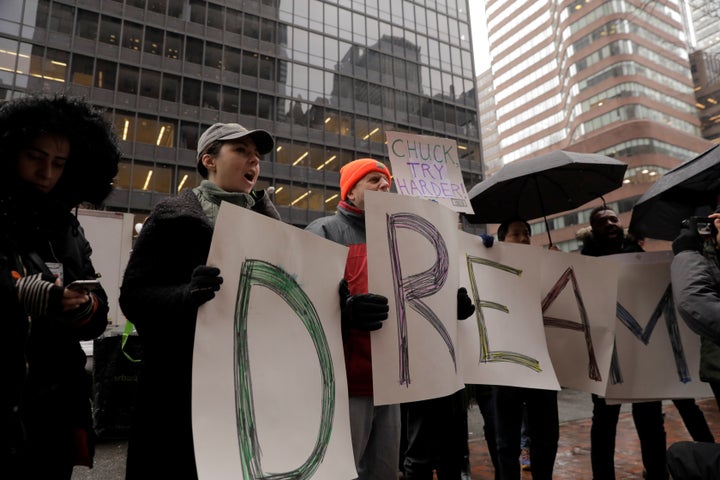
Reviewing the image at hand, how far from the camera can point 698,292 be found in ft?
6.69

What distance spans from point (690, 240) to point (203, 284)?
222cm

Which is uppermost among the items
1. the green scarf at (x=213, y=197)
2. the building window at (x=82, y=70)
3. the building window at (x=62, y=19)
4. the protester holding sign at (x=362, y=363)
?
the building window at (x=62, y=19)

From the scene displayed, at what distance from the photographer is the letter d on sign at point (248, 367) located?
1.41m

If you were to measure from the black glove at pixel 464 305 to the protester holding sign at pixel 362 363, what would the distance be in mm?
497

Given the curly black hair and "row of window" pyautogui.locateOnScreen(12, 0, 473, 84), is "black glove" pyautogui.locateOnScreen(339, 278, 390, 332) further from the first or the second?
"row of window" pyautogui.locateOnScreen(12, 0, 473, 84)

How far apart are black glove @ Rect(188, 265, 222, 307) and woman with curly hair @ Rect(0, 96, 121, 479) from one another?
12.7 inches

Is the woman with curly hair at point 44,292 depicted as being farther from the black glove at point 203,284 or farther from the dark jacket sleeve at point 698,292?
the dark jacket sleeve at point 698,292

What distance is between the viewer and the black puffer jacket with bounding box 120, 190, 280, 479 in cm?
141

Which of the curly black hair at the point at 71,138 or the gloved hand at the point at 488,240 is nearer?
the curly black hair at the point at 71,138

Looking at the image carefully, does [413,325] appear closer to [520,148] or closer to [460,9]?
[460,9]

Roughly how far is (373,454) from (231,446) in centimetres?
91

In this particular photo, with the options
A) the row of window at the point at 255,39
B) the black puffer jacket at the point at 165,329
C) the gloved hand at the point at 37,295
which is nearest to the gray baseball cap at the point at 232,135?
the black puffer jacket at the point at 165,329

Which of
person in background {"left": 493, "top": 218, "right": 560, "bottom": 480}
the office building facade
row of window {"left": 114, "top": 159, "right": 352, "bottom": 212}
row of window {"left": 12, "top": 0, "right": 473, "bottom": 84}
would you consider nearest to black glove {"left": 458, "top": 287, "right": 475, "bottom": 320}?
person in background {"left": 493, "top": 218, "right": 560, "bottom": 480}

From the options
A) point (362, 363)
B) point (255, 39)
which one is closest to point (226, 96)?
point (255, 39)
